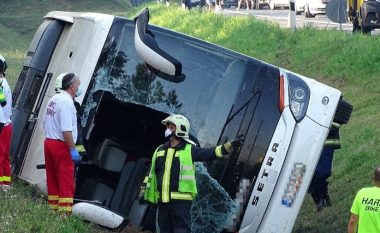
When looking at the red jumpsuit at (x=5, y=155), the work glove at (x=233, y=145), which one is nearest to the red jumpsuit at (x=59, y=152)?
the red jumpsuit at (x=5, y=155)

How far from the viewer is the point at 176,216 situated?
8773 millimetres

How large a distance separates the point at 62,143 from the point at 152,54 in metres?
1.19

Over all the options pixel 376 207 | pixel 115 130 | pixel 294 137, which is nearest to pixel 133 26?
pixel 115 130

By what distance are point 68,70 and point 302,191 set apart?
235 centimetres

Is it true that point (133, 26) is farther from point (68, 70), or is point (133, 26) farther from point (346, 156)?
point (346, 156)

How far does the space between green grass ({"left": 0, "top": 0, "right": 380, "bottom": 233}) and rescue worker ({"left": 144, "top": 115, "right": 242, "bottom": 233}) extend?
0.98 metres

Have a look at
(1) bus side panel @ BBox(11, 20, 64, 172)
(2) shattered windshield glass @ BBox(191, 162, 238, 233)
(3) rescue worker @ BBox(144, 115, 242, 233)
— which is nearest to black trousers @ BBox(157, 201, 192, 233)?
(3) rescue worker @ BBox(144, 115, 242, 233)

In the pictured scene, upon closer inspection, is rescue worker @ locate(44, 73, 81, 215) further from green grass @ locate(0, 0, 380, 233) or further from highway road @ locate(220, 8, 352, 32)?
highway road @ locate(220, 8, 352, 32)

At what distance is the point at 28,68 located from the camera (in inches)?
428

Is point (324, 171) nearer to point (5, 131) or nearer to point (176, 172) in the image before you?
point (176, 172)

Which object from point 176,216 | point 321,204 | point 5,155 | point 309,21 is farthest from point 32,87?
point 309,21

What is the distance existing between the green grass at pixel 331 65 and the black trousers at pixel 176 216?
39.4 inches

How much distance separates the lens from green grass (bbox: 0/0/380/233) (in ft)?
39.1

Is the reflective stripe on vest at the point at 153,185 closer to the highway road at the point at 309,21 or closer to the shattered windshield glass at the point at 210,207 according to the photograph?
the shattered windshield glass at the point at 210,207
